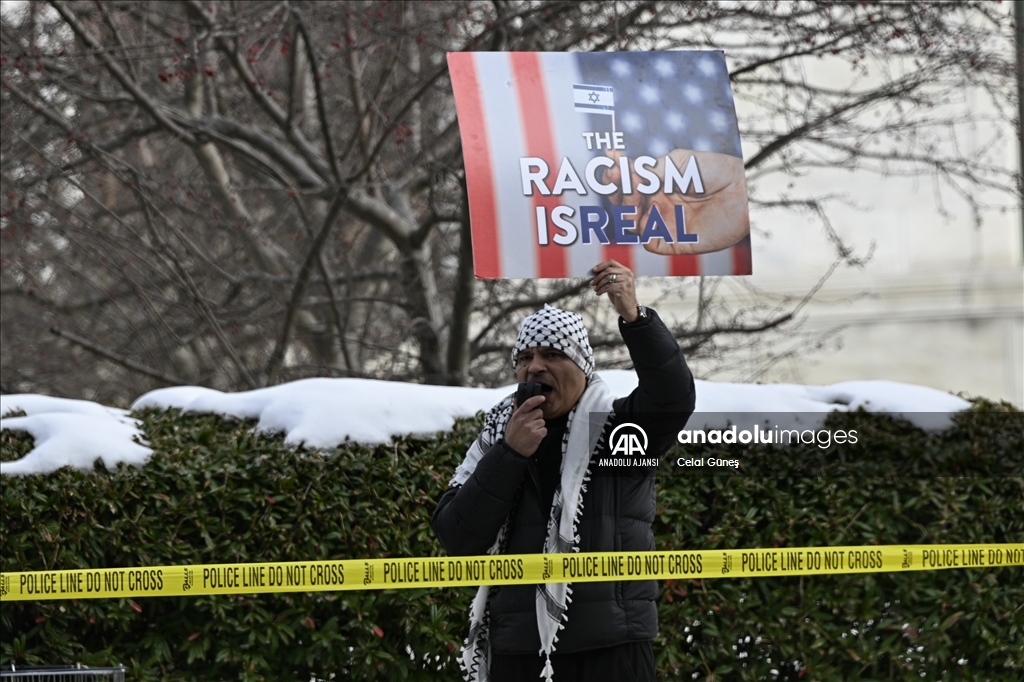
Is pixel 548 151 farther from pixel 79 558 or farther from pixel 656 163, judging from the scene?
pixel 79 558

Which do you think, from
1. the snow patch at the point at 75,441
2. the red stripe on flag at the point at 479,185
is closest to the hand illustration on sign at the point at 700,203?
the red stripe on flag at the point at 479,185

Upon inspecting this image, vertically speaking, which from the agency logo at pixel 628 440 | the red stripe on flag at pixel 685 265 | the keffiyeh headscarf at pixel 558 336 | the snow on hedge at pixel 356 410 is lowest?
the agency logo at pixel 628 440

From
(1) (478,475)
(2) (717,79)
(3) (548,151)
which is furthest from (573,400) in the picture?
(2) (717,79)

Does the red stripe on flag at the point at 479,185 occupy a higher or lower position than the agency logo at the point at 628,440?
higher

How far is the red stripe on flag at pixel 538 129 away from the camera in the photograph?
13.1ft

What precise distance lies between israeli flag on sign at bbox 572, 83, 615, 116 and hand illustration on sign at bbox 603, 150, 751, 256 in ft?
0.57

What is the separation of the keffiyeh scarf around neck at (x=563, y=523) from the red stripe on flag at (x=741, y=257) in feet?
2.32

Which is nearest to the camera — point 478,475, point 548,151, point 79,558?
point 478,475

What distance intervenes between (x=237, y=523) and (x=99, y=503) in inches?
21.3

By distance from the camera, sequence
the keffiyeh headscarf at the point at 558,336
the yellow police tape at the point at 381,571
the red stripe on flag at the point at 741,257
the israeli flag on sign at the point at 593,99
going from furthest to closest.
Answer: the yellow police tape at the point at 381,571, the israeli flag on sign at the point at 593,99, the red stripe on flag at the point at 741,257, the keffiyeh headscarf at the point at 558,336

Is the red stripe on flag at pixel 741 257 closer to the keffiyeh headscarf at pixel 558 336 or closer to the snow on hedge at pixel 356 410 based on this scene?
the keffiyeh headscarf at pixel 558 336

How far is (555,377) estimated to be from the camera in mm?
3607

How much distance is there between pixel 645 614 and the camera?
3.56 m

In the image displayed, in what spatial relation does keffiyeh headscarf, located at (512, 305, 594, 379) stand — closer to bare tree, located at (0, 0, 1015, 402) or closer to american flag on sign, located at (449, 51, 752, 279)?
american flag on sign, located at (449, 51, 752, 279)
